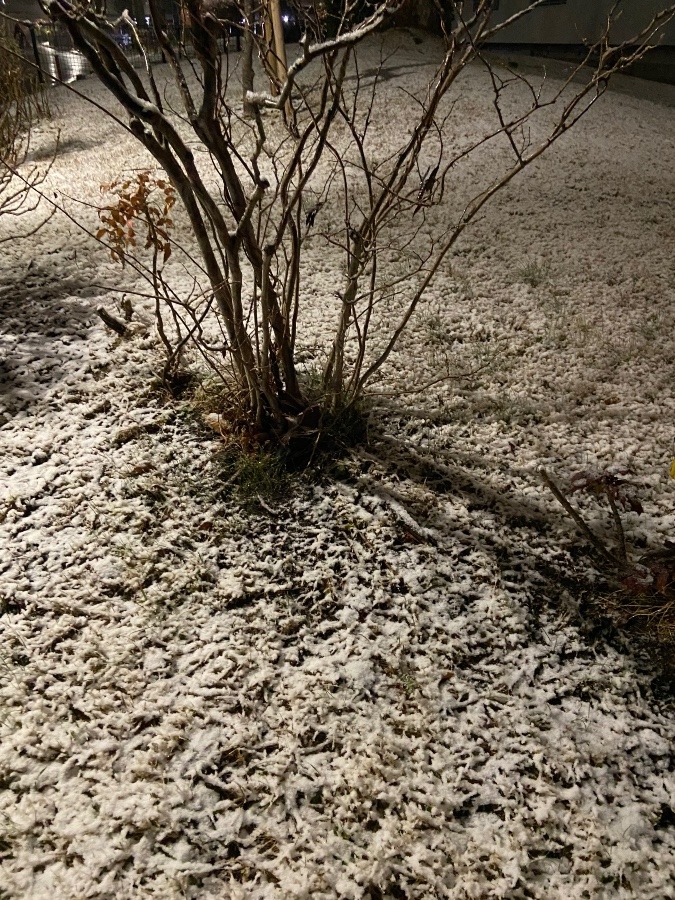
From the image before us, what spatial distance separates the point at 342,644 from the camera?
5.79ft

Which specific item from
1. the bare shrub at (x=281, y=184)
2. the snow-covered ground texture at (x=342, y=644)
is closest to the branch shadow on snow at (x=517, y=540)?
the snow-covered ground texture at (x=342, y=644)

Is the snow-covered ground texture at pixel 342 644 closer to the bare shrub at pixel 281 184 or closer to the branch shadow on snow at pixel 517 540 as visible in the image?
the branch shadow on snow at pixel 517 540

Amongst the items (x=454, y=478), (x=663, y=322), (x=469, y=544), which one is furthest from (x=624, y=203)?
(x=469, y=544)

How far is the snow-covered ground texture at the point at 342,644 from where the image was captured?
135 cm

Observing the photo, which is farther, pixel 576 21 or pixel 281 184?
pixel 576 21

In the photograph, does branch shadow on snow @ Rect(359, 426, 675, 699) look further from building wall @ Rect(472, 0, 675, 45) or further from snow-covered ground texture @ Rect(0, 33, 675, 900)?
building wall @ Rect(472, 0, 675, 45)

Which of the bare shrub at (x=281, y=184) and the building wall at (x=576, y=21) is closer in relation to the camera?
the bare shrub at (x=281, y=184)

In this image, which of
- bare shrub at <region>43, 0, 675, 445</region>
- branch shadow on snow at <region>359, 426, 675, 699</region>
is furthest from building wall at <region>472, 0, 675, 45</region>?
branch shadow on snow at <region>359, 426, 675, 699</region>

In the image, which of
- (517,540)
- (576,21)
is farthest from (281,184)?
(576,21)

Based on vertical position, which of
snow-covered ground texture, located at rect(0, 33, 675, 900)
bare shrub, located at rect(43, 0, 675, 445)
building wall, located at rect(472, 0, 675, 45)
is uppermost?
building wall, located at rect(472, 0, 675, 45)

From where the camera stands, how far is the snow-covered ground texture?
135 cm

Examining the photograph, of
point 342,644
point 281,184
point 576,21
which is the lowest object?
point 342,644

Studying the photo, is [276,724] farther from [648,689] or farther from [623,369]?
[623,369]

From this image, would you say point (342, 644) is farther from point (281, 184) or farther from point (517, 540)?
point (281, 184)
